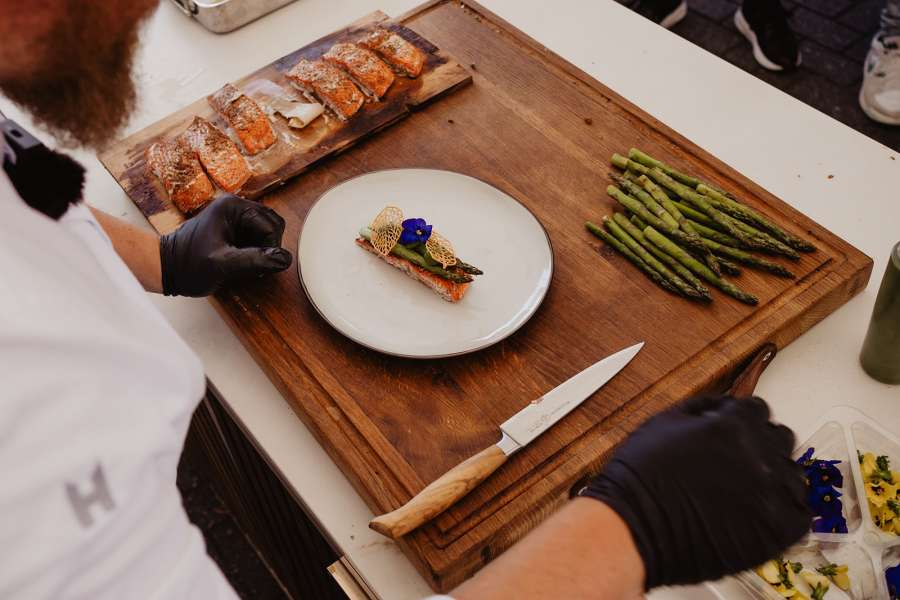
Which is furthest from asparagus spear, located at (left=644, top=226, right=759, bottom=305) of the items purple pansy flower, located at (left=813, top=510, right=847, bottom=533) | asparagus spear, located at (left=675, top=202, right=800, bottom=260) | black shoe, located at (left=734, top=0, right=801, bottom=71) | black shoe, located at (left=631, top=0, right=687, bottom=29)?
black shoe, located at (left=631, top=0, right=687, bottom=29)

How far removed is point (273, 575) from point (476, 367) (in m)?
1.56

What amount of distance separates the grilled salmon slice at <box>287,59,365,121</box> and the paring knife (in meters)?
1.03

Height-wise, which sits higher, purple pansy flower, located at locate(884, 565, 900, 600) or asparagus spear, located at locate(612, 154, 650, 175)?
asparagus spear, located at locate(612, 154, 650, 175)

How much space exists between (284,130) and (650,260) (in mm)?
1038

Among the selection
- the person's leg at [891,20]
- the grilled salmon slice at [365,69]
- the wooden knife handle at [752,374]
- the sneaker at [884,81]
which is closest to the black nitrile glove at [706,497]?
the wooden knife handle at [752,374]

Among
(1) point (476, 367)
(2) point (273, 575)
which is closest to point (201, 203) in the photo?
(1) point (476, 367)

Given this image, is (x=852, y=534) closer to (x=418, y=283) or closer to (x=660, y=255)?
(x=660, y=255)

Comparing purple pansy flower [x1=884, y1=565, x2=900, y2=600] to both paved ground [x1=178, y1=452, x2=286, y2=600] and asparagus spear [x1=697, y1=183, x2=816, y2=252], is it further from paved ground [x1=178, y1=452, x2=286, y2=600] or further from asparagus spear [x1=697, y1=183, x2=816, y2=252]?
paved ground [x1=178, y1=452, x2=286, y2=600]

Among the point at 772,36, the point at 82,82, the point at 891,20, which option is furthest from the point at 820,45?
the point at 82,82

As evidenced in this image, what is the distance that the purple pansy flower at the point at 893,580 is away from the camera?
54.3 inches

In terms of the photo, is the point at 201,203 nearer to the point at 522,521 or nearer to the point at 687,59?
the point at 522,521

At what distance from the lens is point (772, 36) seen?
419 centimetres

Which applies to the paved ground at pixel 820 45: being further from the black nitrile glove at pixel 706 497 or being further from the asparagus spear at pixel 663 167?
the black nitrile glove at pixel 706 497

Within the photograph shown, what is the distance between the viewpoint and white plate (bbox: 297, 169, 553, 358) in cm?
174
